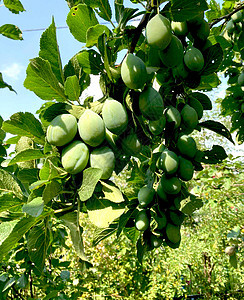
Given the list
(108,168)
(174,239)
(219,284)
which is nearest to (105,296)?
(219,284)

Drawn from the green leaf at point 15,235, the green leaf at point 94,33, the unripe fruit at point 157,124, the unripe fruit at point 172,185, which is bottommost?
the unripe fruit at point 172,185

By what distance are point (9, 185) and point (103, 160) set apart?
24 cm

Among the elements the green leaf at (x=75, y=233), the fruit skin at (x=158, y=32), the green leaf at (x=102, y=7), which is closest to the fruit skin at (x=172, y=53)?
the fruit skin at (x=158, y=32)

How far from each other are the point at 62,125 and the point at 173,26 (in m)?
0.39

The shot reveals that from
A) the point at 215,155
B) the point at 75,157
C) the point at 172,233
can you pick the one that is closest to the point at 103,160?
the point at 75,157

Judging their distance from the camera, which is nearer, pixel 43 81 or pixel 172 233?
pixel 43 81

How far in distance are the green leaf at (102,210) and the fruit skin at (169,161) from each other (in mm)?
205

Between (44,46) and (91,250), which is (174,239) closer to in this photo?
(44,46)

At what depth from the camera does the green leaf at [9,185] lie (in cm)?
55

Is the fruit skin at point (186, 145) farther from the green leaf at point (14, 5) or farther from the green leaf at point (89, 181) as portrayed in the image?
the green leaf at point (14, 5)

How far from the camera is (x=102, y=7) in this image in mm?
547

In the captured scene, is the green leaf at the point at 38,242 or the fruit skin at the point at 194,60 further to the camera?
the fruit skin at the point at 194,60

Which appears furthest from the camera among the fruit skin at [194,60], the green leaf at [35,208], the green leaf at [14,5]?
the green leaf at [14,5]

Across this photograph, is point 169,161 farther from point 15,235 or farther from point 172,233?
point 15,235
